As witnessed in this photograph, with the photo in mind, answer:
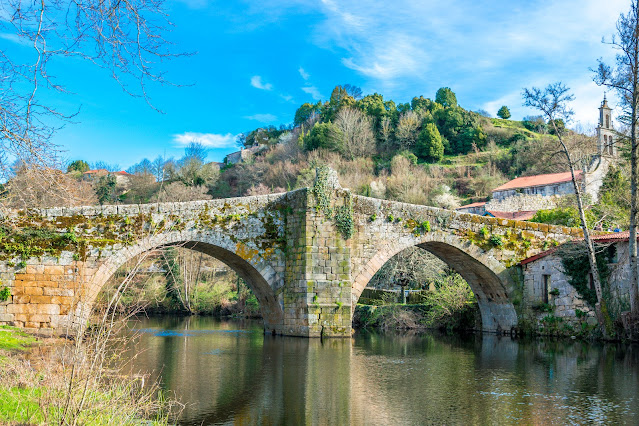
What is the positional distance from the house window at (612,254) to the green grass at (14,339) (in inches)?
568

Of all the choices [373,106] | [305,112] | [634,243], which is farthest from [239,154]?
[634,243]

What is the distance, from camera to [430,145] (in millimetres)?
53719

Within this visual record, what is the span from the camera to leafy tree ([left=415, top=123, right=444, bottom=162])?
5369cm

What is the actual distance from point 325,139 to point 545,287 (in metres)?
34.5

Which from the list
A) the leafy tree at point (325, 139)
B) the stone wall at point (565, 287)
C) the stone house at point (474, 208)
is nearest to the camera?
the stone wall at point (565, 287)

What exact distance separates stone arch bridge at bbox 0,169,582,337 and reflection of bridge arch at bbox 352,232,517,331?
38 mm

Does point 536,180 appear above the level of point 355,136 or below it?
below

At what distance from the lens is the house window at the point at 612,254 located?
16.2 metres

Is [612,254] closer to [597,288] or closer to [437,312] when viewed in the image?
[597,288]

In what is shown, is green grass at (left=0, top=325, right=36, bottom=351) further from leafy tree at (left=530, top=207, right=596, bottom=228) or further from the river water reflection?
leafy tree at (left=530, top=207, right=596, bottom=228)

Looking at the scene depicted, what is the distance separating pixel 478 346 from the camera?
16.0 metres

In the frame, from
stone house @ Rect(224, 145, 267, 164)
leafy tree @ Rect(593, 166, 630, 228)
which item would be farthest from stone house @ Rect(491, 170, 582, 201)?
stone house @ Rect(224, 145, 267, 164)

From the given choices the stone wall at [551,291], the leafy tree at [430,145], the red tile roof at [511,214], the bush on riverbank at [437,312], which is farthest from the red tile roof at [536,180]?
the stone wall at [551,291]

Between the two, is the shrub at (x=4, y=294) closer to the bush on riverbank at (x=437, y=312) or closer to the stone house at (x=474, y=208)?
the bush on riverbank at (x=437, y=312)
